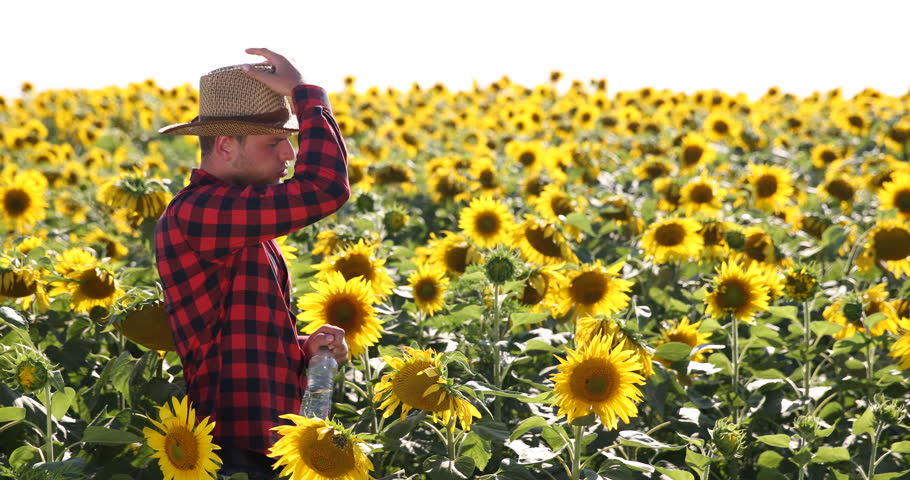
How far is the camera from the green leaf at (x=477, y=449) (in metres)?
2.78

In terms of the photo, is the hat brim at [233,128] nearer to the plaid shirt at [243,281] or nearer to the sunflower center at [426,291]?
the plaid shirt at [243,281]

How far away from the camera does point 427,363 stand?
99.3 inches

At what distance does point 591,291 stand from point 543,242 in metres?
0.67

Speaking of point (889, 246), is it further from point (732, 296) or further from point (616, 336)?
point (616, 336)

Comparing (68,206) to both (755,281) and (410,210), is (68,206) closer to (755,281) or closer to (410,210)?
(410,210)

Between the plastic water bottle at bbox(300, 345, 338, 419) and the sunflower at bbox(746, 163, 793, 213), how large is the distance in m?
4.09


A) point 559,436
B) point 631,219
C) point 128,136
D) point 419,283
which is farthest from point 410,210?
point 128,136

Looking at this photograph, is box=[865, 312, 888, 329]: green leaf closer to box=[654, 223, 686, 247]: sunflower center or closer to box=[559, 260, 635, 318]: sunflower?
box=[559, 260, 635, 318]: sunflower

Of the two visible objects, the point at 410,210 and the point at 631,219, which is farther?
the point at 410,210

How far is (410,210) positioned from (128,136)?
6217 mm

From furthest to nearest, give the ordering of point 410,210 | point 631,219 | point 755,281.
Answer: point 410,210 < point 631,219 < point 755,281

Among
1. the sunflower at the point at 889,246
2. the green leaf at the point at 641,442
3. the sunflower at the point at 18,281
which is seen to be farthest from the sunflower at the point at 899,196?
the sunflower at the point at 18,281

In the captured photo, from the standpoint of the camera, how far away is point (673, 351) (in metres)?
3.26

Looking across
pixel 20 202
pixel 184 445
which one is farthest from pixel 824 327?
pixel 20 202
